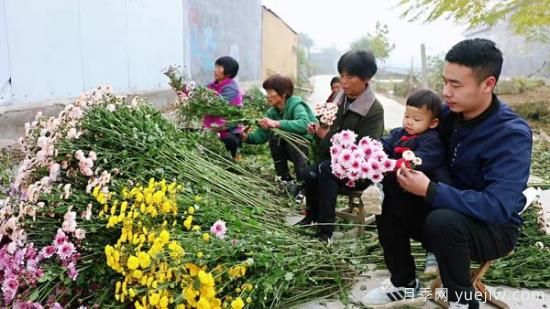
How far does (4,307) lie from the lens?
73.5 inches

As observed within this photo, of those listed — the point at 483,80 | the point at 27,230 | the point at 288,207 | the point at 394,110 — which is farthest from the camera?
the point at 394,110

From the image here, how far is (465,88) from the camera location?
1.69 m

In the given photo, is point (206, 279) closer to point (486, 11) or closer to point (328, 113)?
point (328, 113)

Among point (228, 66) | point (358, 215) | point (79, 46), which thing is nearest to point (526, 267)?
point (358, 215)

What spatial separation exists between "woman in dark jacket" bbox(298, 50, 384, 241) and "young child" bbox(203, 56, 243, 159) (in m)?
1.39

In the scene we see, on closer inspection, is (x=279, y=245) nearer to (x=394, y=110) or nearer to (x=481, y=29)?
(x=394, y=110)

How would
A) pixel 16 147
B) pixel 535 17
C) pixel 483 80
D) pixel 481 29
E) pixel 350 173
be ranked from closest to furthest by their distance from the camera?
pixel 483 80 < pixel 350 173 < pixel 16 147 < pixel 535 17 < pixel 481 29

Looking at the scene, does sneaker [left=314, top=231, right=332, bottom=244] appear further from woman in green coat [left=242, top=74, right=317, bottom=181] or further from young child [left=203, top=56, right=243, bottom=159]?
young child [left=203, top=56, right=243, bottom=159]

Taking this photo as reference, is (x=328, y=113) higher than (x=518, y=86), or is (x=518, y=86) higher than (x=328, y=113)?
(x=328, y=113)

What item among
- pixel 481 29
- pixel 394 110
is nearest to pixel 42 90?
pixel 394 110

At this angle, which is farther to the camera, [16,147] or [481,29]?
[481,29]

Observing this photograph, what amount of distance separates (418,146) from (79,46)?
167 inches

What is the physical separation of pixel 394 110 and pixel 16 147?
34.1ft

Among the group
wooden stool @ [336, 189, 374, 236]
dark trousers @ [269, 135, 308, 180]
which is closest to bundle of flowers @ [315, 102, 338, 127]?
wooden stool @ [336, 189, 374, 236]
